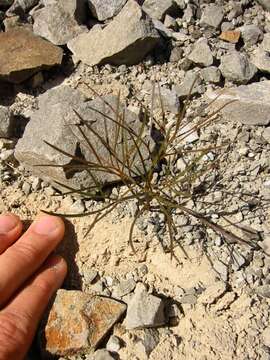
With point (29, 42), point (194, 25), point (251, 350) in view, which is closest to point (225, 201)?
point (251, 350)

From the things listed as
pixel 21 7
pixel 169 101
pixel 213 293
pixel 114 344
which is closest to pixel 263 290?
pixel 213 293

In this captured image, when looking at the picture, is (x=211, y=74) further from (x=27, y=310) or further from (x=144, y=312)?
(x=27, y=310)

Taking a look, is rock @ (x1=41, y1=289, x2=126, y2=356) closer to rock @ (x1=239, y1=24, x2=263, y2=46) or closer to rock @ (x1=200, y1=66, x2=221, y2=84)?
rock @ (x1=200, y1=66, x2=221, y2=84)

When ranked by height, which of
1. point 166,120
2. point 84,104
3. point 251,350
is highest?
point 84,104

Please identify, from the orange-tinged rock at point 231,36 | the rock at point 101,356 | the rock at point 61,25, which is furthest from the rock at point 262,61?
the rock at point 101,356

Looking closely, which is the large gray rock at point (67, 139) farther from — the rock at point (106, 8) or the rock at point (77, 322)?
the rock at point (106, 8)

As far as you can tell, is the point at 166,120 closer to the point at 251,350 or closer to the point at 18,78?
the point at 18,78
